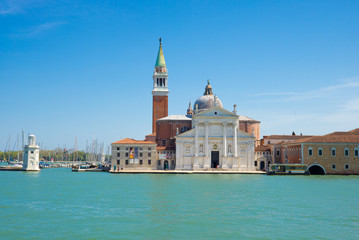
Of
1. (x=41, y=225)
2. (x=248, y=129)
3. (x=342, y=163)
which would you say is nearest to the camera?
(x=41, y=225)

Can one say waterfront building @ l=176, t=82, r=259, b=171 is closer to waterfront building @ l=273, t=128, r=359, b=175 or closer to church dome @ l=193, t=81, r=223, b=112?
waterfront building @ l=273, t=128, r=359, b=175

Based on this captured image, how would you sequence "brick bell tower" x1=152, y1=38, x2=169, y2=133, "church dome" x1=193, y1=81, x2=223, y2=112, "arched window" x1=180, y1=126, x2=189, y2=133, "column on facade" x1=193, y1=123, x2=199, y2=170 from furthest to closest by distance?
"brick bell tower" x1=152, y1=38, x2=169, y2=133, "church dome" x1=193, y1=81, x2=223, y2=112, "arched window" x1=180, y1=126, x2=189, y2=133, "column on facade" x1=193, y1=123, x2=199, y2=170

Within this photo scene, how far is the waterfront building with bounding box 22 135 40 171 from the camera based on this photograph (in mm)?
63119

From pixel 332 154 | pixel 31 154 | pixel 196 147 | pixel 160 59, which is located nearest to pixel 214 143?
pixel 196 147

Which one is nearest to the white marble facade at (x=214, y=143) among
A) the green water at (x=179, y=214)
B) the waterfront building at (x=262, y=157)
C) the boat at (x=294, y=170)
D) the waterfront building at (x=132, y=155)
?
the waterfront building at (x=262, y=157)

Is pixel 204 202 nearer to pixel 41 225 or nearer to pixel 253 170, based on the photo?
pixel 41 225

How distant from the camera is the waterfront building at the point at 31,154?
2485 inches

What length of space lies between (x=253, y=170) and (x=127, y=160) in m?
17.3

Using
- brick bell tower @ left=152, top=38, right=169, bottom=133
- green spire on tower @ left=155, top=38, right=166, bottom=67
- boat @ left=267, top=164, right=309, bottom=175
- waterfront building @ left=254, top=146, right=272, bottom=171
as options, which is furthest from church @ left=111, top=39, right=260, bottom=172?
green spire on tower @ left=155, top=38, right=166, bottom=67

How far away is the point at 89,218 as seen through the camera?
19.9 meters

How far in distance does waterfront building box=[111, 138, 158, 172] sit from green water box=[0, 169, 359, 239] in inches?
1079

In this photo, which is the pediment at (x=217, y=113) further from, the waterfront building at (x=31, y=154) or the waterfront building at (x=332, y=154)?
the waterfront building at (x=31, y=154)

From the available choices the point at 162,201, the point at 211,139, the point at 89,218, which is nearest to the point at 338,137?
the point at 211,139

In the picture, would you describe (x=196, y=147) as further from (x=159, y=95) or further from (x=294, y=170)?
(x=159, y=95)
